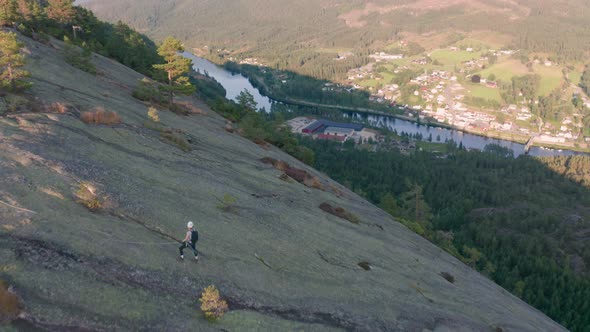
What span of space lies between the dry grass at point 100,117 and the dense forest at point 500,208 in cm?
4094

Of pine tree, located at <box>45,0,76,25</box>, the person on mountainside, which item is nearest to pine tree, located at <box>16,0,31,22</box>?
pine tree, located at <box>45,0,76,25</box>

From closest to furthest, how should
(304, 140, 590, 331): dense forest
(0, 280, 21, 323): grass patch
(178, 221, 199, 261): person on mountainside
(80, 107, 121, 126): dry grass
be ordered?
(0, 280, 21, 323): grass patch
(178, 221, 199, 261): person on mountainside
(80, 107, 121, 126): dry grass
(304, 140, 590, 331): dense forest

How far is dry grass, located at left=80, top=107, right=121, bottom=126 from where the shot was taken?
103ft

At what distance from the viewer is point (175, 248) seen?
20.6m

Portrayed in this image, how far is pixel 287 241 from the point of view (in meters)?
26.2

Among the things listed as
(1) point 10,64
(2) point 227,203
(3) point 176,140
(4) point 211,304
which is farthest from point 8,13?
(4) point 211,304

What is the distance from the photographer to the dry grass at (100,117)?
31.3 m

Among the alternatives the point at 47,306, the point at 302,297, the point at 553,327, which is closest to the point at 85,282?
the point at 47,306

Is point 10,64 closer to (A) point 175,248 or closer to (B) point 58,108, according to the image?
(B) point 58,108

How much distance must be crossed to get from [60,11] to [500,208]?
114 meters

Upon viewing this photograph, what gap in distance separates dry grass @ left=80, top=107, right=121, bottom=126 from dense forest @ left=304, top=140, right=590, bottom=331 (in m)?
40.9

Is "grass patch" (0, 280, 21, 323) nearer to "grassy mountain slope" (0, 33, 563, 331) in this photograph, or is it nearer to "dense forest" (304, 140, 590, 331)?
"grassy mountain slope" (0, 33, 563, 331)

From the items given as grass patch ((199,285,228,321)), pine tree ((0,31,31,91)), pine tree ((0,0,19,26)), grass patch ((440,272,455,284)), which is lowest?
grass patch ((440,272,455,284))

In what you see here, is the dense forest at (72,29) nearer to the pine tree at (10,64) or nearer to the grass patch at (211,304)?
the pine tree at (10,64)
